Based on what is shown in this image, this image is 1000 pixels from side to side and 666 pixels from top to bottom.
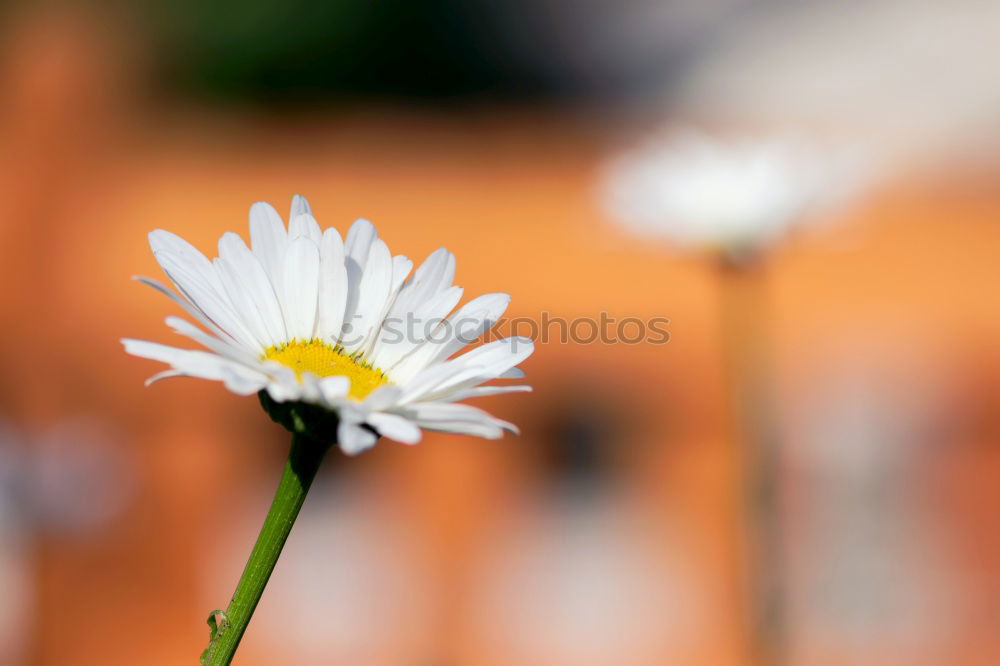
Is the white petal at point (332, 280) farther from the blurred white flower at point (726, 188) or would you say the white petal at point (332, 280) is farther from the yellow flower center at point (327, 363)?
the blurred white flower at point (726, 188)

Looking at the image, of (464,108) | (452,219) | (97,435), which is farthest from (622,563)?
(464,108)

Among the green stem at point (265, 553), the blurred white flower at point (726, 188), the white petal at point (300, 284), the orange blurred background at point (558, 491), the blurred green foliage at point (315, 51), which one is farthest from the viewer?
the blurred green foliage at point (315, 51)

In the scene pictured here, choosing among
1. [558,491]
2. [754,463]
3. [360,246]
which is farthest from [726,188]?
[360,246]

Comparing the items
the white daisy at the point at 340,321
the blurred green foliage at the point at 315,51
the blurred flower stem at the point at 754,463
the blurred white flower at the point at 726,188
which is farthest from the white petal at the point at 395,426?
the blurred green foliage at the point at 315,51

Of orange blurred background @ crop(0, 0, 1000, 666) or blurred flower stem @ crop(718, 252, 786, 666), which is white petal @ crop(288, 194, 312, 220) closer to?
blurred flower stem @ crop(718, 252, 786, 666)

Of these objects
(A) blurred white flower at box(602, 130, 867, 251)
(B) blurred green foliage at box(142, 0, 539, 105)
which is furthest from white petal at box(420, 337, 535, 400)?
(B) blurred green foliage at box(142, 0, 539, 105)

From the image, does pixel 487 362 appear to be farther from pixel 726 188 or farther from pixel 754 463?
pixel 726 188
